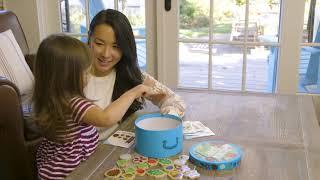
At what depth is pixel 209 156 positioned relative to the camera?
1.14 meters

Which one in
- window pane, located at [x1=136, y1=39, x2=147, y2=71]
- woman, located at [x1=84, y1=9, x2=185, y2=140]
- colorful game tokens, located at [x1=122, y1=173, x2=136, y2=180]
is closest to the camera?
colorful game tokens, located at [x1=122, y1=173, x2=136, y2=180]

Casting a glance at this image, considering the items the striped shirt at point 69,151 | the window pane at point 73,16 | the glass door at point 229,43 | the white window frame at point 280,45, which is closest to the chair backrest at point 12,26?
the window pane at point 73,16

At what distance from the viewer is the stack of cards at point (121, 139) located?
1.26m

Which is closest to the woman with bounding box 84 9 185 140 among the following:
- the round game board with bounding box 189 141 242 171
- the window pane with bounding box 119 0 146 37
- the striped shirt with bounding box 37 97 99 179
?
the striped shirt with bounding box 37 97 99 179

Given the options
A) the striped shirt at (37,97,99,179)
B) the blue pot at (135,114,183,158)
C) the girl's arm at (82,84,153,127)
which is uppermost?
the girl's arm at (82,84,153,127)

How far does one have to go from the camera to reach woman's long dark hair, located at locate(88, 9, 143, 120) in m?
1.66

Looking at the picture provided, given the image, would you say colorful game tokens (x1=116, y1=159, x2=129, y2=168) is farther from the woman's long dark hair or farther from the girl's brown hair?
the woman's long dark hair

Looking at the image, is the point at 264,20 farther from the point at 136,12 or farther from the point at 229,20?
the point at 136,12

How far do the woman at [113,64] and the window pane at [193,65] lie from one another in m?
1.24

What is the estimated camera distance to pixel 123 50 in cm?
167

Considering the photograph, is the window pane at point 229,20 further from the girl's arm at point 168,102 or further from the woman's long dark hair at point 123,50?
the girl's arm at point 168,102

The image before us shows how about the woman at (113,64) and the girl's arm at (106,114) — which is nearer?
the girl's arm at (106,114)

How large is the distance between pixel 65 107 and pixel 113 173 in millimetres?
321

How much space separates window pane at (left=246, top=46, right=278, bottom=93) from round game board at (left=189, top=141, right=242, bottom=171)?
1728 millimetres
